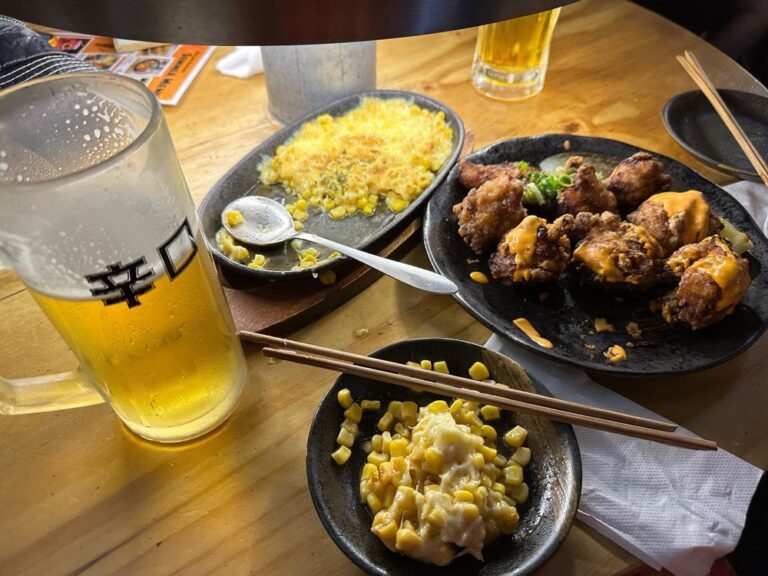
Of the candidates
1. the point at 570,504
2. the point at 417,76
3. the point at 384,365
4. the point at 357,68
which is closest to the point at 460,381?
the point at 384,365

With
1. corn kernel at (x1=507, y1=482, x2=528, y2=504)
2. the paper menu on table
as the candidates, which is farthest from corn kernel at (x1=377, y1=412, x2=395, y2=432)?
the paper menu on table

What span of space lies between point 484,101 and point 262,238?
925 millimetres

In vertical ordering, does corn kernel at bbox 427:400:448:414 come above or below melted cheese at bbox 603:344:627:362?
above

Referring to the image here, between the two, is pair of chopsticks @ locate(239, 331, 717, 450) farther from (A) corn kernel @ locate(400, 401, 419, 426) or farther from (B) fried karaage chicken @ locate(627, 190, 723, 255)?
(B) fried karaage chicken @ locate(627, 190, 723, 255)

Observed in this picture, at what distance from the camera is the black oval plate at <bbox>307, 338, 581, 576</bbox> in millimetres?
854

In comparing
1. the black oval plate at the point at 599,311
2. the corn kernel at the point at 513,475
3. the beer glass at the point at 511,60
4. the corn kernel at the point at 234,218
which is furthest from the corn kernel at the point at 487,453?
the beer glass at the point at 511,60

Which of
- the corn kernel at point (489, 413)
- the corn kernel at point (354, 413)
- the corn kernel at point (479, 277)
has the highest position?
the corn kernel at point (354, 413)

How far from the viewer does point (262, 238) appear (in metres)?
1.41

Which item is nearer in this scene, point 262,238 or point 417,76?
point 262,238

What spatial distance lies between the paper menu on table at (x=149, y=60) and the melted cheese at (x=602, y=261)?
1.38 metres

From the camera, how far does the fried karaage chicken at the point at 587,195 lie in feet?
4.65

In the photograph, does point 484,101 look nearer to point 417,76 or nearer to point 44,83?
point 417,76

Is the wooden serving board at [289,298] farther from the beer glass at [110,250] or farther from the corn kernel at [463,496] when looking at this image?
the corn kernel at [463,496]

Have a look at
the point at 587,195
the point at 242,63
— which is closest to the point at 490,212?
the point at 587,195
